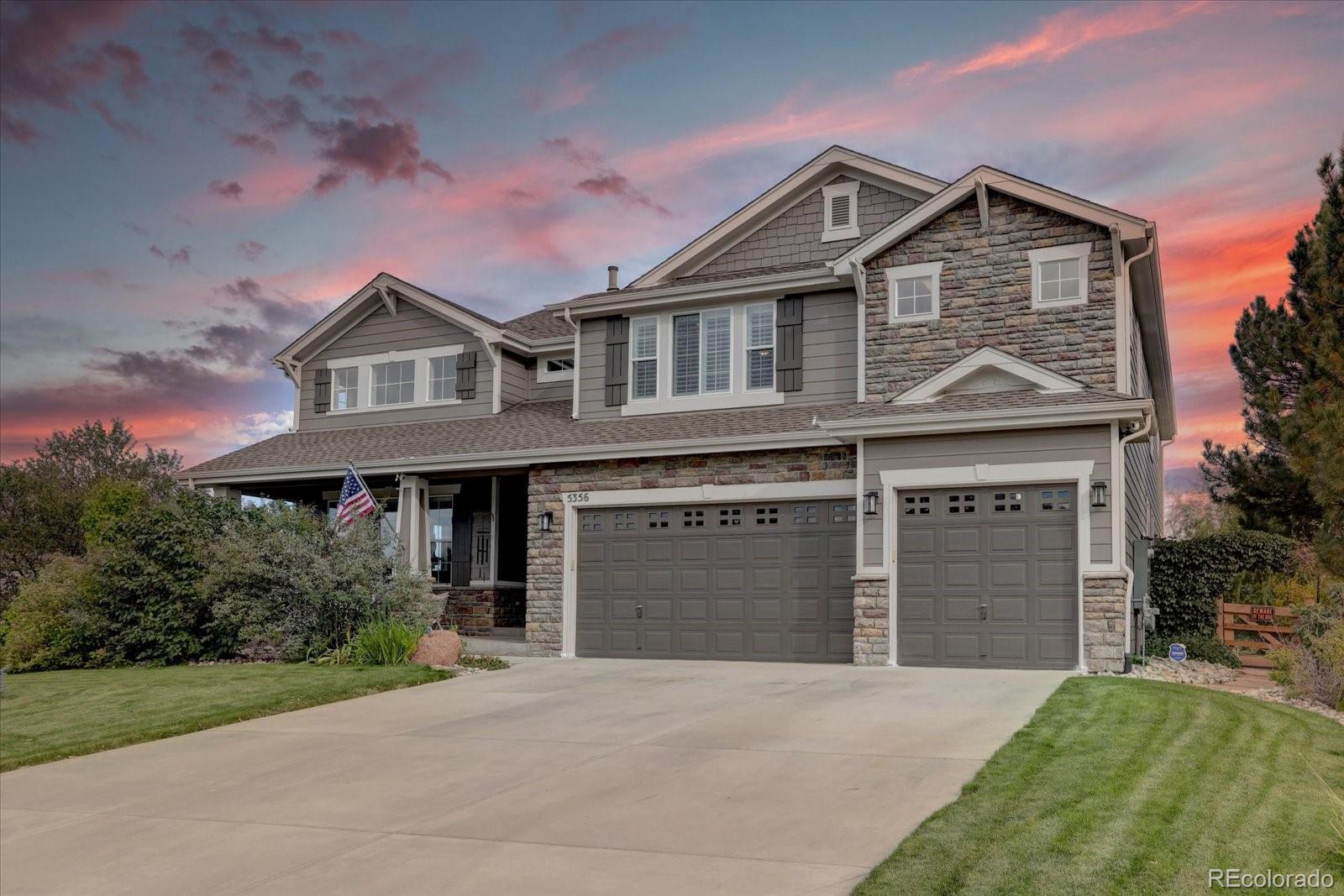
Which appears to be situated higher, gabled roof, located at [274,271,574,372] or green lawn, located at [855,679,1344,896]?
gabled roof, located at [274,271,574,372]

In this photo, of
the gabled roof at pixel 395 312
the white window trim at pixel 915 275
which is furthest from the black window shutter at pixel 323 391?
the white window trim at pixel 915 275

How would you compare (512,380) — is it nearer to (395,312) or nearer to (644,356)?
(395,312)

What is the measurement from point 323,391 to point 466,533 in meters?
4.85

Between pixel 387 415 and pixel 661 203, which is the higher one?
pixel 661 203

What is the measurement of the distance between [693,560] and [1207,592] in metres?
8.66

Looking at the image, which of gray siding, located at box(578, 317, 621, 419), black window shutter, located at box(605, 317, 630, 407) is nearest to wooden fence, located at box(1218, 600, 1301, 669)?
black window shutter, located at box(605, 317, 630, 407)

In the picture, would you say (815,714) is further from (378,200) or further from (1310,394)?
(1310,394)

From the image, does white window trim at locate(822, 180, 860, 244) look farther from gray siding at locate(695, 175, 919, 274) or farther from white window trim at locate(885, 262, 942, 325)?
white window trim at locate(885, 262, 942, 325)

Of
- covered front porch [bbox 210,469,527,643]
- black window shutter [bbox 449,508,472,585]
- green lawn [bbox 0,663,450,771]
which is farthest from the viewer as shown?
black window shutter [bbox 449,508,472,585]

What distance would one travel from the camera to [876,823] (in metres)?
6.93

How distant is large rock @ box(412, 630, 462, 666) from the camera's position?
15914 mm

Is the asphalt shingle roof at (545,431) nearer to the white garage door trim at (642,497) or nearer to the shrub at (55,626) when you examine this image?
the white garage door trim at (642,497)

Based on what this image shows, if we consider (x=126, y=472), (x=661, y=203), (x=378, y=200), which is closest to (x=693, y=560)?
(x=661, y=203)

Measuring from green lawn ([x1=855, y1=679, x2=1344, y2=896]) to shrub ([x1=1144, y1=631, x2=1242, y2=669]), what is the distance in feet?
25.5
